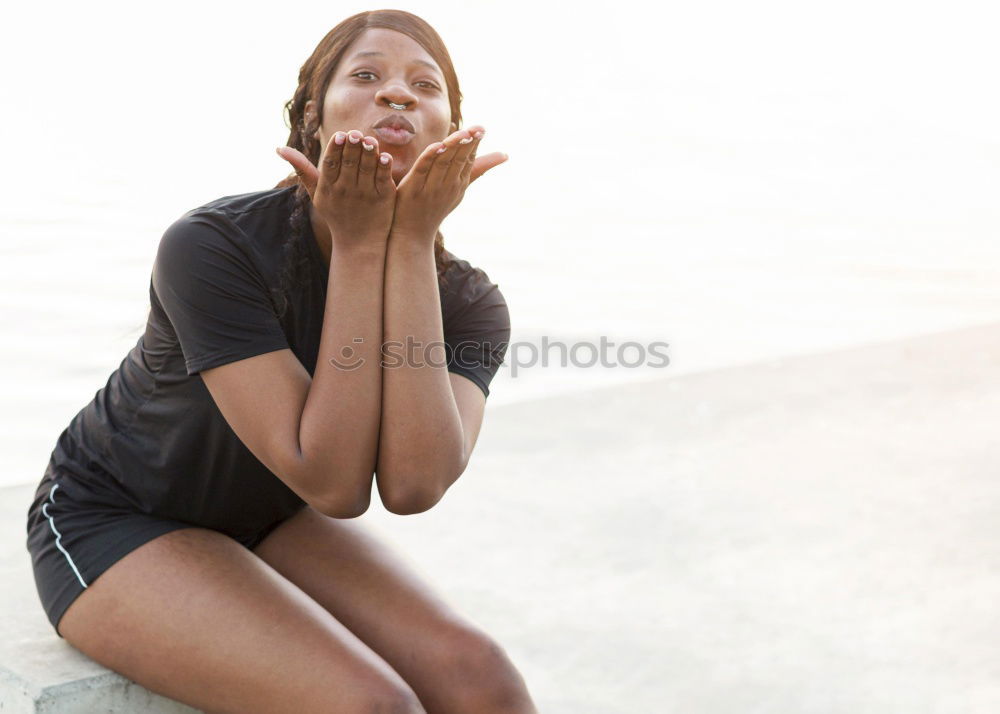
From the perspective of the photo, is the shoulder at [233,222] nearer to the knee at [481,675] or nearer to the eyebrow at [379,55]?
the eyebrow at [379,55]

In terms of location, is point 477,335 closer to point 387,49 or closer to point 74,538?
point 387,49

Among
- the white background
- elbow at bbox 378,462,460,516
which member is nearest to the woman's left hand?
elbow at bbox 378,462,460,516

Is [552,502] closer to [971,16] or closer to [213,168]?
[213,168]

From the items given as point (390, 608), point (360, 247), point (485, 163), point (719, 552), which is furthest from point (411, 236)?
point (719, 552)

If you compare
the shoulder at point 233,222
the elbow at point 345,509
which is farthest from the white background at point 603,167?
the elbow at point 345,509

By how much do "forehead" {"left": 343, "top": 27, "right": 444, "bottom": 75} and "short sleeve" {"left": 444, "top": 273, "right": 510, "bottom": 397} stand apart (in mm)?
332

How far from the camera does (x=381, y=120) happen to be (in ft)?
5.67

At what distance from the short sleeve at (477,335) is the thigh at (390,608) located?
0.29 metres

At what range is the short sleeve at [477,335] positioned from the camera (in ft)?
6.03

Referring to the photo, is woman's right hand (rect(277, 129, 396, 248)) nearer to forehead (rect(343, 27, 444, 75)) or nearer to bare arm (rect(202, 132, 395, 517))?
bare arm (rect(202, 132, 395, 517))

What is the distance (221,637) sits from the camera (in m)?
1.53

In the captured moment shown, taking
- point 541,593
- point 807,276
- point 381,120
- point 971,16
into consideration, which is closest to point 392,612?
point 381,120

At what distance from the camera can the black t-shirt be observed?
160 cm

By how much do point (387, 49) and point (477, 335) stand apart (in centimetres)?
43
